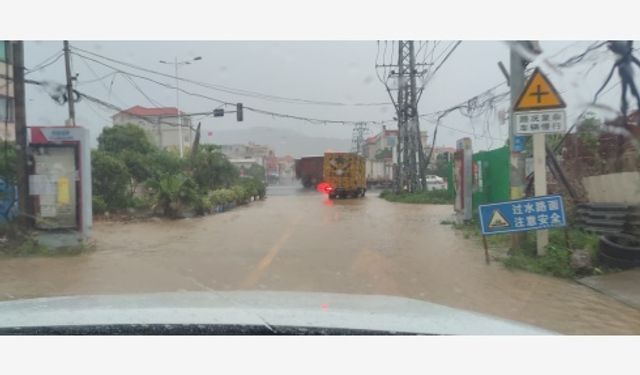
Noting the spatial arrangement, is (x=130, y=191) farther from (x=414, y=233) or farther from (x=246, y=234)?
(x=414, y=233)

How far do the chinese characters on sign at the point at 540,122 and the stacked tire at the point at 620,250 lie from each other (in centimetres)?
166

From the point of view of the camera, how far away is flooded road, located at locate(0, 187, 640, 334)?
21.6 ft

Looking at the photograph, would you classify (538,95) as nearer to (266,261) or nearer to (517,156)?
(517,156)

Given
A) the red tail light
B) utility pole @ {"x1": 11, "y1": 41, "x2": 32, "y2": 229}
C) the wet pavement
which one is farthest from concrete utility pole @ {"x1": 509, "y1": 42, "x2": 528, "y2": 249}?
the red tail light

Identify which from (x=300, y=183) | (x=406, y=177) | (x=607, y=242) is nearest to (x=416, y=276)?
(x=607, y=242)

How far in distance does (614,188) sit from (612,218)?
1.05 metres

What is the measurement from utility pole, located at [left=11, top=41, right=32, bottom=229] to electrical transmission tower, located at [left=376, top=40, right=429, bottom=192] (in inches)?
476

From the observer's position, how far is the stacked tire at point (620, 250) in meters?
7.73

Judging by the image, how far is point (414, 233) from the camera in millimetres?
13766

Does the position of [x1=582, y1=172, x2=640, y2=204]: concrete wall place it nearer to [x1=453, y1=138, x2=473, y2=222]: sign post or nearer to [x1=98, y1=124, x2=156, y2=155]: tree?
[x1=453, y1=138, x2=473, y2=222]: sign post

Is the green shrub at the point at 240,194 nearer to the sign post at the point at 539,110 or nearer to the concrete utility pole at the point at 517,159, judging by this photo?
the concrete utility pole at the point at 517,159

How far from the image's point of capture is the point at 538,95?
818cm

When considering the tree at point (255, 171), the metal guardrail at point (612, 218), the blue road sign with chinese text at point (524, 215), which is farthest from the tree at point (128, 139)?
the metal guardrail at point (612, 218)

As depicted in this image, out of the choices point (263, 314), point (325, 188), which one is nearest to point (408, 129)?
point (325, 188)
